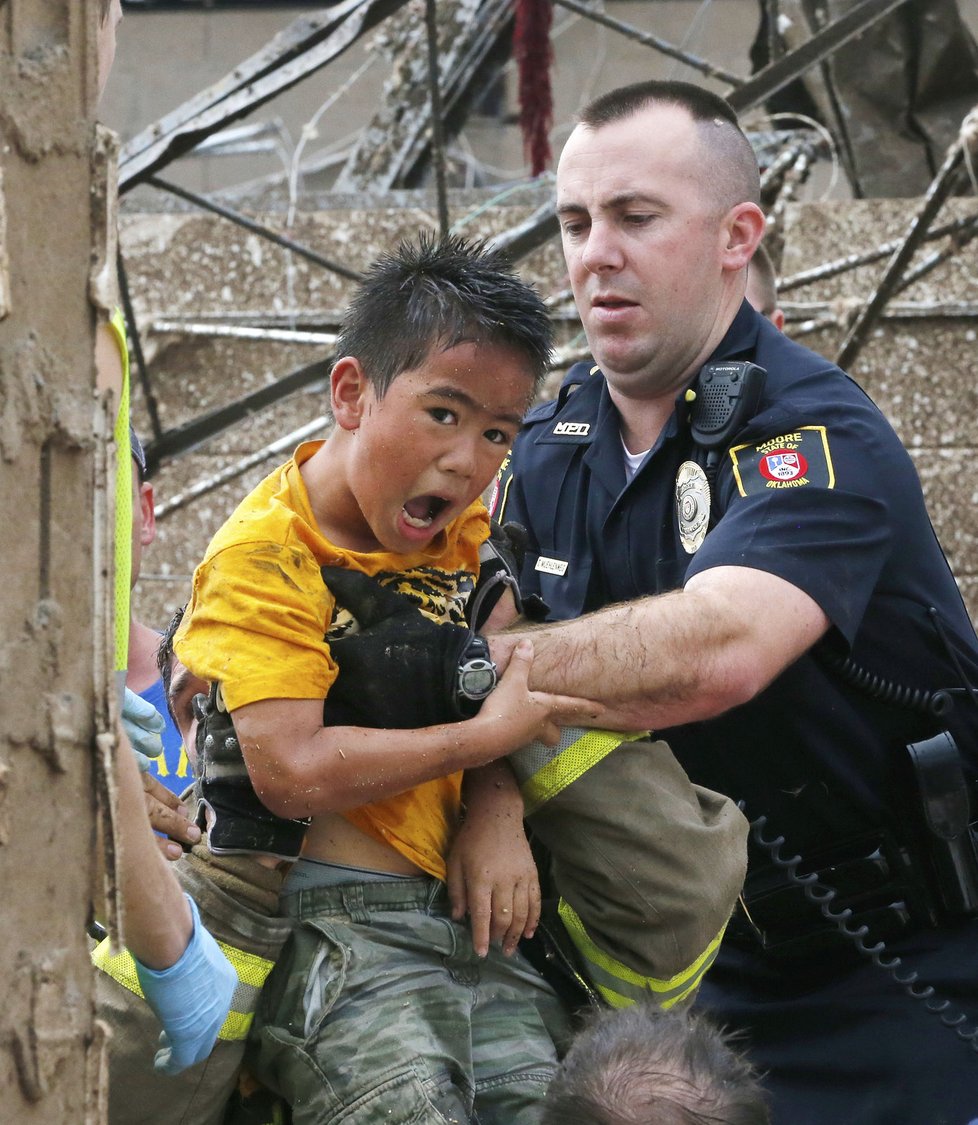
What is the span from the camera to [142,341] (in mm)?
5707

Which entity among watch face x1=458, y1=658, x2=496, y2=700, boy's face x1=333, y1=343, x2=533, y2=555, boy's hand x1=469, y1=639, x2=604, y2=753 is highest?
boy's face x1=333, y1=343, x2=533, y2=555

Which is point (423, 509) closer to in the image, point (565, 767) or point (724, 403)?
point (565, 767)

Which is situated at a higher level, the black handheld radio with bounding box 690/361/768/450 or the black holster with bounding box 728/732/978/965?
the black handheld radio with bounding box 690/361/768/450

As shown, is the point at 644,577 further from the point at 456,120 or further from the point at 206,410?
the point at 456,120

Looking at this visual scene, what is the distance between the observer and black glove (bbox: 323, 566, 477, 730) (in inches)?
80.9

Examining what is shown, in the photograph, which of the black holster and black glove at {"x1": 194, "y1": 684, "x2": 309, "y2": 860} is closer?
black glove at {"x1": 194, "y1": 684, "x2": 309, "y2": 860}

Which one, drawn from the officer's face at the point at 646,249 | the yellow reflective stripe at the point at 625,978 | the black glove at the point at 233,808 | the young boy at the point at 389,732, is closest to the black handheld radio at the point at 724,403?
the officer's face at the point at 646,249

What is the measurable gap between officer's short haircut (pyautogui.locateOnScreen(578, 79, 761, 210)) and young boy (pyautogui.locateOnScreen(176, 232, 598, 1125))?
1.06 metres

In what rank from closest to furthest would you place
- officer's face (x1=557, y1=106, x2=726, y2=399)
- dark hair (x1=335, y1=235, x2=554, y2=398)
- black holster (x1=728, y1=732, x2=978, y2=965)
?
dark hair (x1=335, y1=235, x2=554, y2=398)
black holster (x1=728, y1=732, x2=978, y2=965)
officer's face (x1=557, y1=106, x2=726, y2=399)

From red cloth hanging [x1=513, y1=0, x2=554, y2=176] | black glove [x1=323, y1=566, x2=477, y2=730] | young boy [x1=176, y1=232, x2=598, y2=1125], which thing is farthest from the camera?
red cloth hanging [x1=513, y1=0, x2=554, y2=176]

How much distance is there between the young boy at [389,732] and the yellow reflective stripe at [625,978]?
9 centimetres

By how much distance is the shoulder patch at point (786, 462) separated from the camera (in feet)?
8.76

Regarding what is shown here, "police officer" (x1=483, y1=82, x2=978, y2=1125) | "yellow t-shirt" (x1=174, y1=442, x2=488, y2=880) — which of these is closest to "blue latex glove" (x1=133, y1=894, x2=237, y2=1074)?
"yellow t-shirt" (x1=174, y1=442, x2=488, y2=880)

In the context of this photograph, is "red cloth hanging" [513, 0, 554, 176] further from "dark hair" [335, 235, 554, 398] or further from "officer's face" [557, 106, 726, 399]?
"dark hair" [335, 235, 554, 398]
